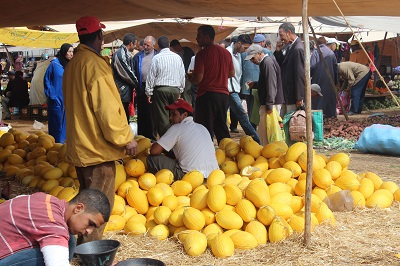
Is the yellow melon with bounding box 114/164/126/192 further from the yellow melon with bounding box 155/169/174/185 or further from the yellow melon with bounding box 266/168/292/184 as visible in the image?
the yellow melon with bounding box 266/168/292/184

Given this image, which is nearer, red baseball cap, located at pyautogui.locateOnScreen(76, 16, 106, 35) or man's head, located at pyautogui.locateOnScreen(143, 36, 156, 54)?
red baseball cap, located at pyautogui.locateOnScreen(76, 16, 106, 35)

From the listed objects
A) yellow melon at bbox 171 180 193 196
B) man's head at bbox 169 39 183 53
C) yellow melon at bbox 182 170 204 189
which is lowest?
yellow melon at bbox 171 180 193 196

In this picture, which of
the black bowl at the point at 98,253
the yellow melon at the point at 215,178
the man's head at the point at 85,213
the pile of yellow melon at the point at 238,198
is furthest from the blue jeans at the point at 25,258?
the yellow melon at the point at 215,178

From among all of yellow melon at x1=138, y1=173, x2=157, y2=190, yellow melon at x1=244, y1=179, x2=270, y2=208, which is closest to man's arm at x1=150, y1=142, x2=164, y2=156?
yellow melon at x1=138, y1=173, x2=157, y2=190

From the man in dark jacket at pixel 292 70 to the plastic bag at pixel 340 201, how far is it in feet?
8.62

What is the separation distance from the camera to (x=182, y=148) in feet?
19.2

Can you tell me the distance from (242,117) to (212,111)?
7.62ft

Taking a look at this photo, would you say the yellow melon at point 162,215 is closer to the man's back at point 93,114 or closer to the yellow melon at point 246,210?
the yellow melon at point 246,210

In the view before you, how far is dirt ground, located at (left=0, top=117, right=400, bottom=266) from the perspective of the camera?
418cm

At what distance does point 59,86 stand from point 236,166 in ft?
13.9

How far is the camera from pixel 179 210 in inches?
187

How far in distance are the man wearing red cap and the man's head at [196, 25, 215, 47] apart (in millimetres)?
2227

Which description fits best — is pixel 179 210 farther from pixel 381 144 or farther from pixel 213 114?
pixel 381 144

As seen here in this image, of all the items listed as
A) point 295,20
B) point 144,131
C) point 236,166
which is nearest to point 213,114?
point 236,166
